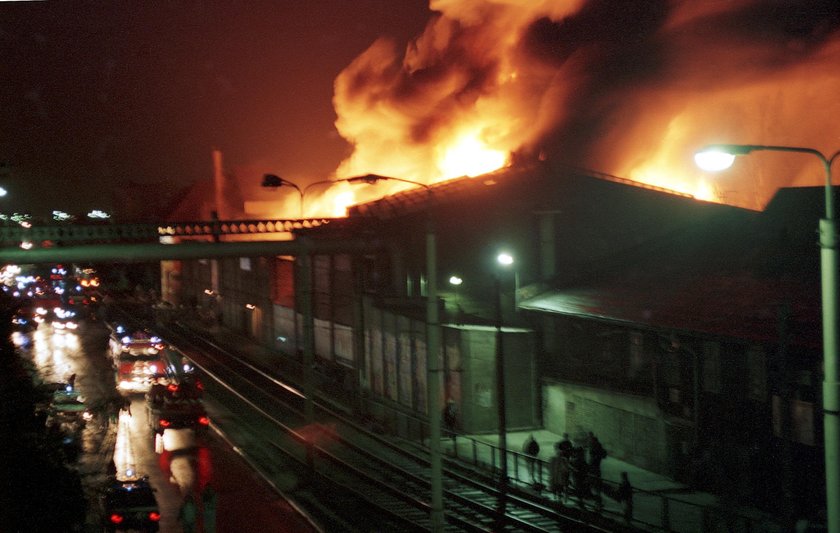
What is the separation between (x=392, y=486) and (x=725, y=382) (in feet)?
28.3

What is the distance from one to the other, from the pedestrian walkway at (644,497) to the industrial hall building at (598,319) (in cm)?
47

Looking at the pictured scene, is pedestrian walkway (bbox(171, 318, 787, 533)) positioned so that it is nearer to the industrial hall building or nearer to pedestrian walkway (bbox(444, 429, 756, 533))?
pedestrian walkway (bbox(444, 429, 756, 533))

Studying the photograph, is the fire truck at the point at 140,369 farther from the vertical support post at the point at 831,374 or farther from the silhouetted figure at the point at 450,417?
the vertical support post at the point at 831,374

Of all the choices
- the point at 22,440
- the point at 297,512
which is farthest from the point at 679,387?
the point at 22,440

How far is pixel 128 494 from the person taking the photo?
16234 millimetres

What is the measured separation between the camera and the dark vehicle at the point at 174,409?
25.0m

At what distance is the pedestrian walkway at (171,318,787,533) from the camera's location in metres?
15.2

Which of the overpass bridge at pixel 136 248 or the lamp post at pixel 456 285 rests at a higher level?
the overpass bridge at pixel 136 248

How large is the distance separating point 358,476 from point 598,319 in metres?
7.99

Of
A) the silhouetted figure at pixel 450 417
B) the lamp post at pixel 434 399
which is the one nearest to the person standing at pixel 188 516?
the lamp post at pixel 434 399

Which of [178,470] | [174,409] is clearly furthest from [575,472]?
[174,409]

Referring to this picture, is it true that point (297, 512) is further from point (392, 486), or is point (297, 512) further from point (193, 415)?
point (193, 415)

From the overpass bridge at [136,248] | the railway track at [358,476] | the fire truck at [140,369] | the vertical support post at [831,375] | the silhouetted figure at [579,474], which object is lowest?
the railway track at [358,476]

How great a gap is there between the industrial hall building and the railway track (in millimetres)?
2098
